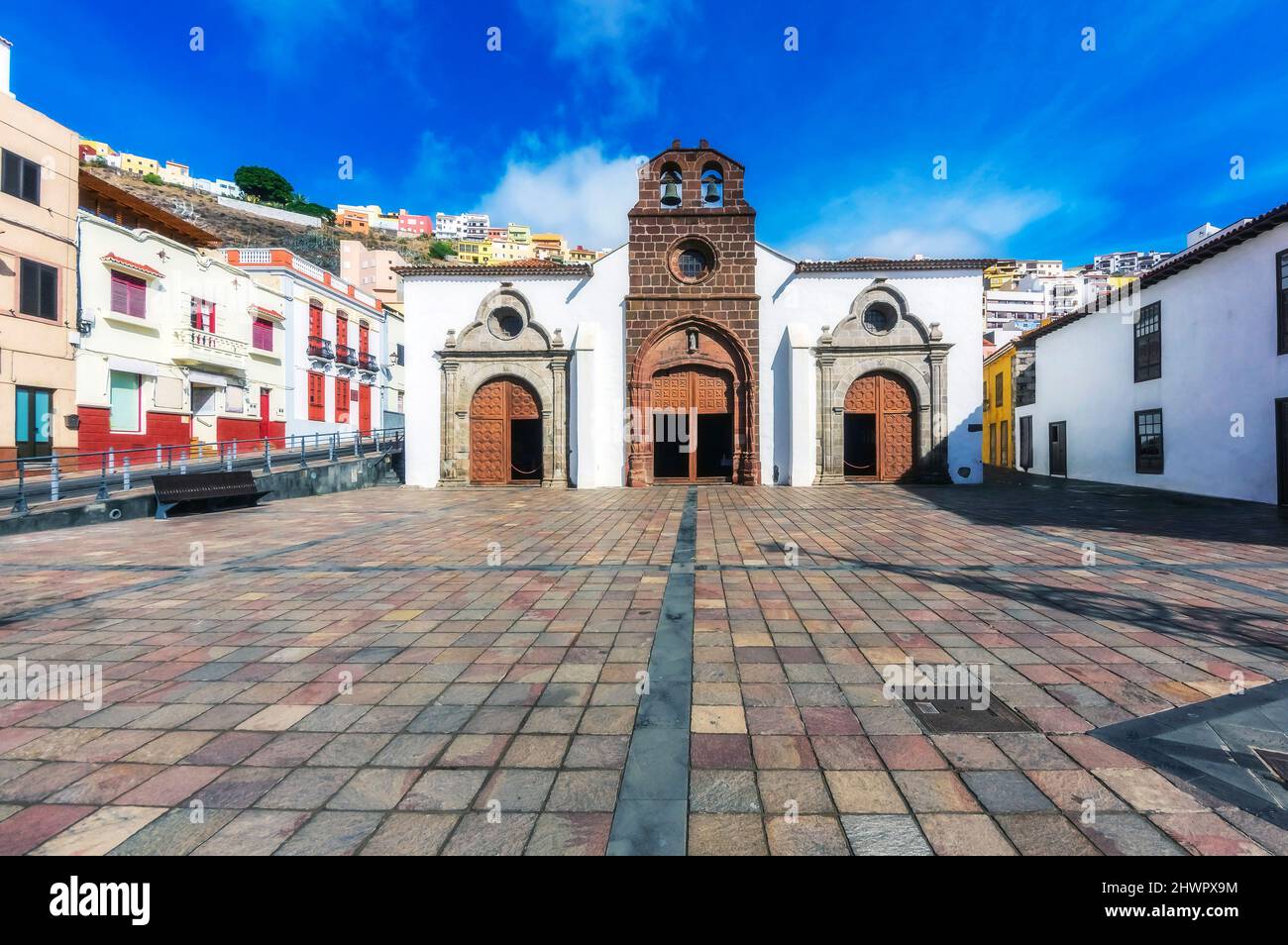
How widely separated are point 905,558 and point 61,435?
76.7 ft

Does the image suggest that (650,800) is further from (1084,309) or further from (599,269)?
(1084,309)

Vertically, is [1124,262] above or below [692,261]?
above

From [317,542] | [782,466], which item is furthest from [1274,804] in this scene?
[782,466]

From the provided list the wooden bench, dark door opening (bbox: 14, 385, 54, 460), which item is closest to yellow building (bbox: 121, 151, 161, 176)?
dark door opening (bbox: 14, 385, 54, 460)

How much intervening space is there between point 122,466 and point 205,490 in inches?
451

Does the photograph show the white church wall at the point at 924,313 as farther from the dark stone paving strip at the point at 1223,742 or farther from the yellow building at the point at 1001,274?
the yellow building at the point at 1001,274

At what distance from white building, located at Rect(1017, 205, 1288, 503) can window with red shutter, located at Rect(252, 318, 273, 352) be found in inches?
1253

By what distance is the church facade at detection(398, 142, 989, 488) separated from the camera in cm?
1638

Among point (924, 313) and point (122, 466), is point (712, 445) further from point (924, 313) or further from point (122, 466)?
point (122, 466)

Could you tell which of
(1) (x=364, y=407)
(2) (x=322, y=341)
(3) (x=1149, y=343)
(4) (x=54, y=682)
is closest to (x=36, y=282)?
(2) (x=322, y=341)

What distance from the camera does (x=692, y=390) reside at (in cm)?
1694

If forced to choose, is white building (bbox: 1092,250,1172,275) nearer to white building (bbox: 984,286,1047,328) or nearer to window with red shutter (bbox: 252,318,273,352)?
white building (bbox: 984,286,1047,328)

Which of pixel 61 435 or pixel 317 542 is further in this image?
pixel 61 435
